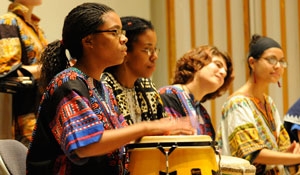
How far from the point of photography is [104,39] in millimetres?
2182

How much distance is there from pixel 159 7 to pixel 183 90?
2.11 meters

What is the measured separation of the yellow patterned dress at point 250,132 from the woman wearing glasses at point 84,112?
1.65 metres

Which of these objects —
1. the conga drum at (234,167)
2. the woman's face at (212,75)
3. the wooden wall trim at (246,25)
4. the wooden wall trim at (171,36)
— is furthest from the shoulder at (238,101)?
Result: the wooden wall trim at (246,25)

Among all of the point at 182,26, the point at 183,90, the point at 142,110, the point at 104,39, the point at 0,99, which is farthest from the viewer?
the point at 182,26

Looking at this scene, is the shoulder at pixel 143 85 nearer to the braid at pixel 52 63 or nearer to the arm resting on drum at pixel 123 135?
the braid at pixel 52 63

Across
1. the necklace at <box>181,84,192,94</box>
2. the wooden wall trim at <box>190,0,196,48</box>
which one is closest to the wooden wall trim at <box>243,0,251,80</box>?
the wooden wall trim at <box>190,0,196,48</box>

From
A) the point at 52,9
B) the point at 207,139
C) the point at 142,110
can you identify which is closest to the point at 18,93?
the point at 142,110

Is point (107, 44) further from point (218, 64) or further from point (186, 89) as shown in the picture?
point (218, 64)

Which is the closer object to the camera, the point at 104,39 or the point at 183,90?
the point at 104,39

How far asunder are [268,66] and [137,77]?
5.12 feet

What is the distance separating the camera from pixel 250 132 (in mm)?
3787

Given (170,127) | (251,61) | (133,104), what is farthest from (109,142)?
(251,61)

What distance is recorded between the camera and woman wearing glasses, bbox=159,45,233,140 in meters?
3.45

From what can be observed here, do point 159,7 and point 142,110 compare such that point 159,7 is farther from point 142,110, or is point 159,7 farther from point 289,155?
point 142,110
